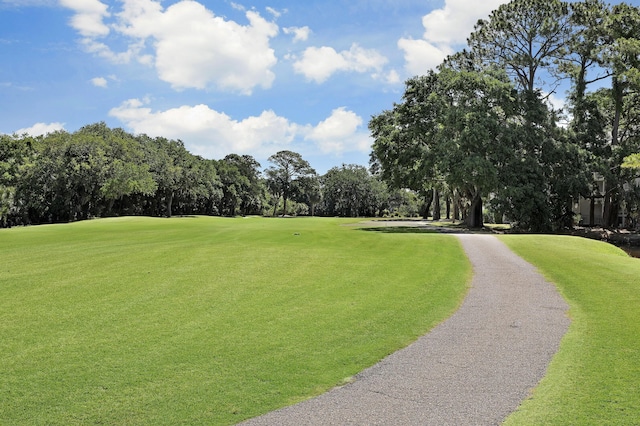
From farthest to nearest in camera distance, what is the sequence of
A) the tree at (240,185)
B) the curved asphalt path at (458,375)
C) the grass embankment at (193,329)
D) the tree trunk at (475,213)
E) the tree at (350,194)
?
the tree at (350,194)
the tree at (240,185)
the tree trunk at (475,213)
the grass embankment at (193,329)
the curved asphalt path at (458,375)

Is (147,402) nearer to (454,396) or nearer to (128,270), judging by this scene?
(454,396)

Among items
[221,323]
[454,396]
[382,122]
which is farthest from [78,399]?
[382,122]

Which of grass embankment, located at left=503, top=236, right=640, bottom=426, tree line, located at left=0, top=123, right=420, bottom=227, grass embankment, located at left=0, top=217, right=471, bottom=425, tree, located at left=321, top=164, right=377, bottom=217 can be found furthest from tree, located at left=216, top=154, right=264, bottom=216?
grass embankment, located at left=503, top=236, right=640, bottom=426

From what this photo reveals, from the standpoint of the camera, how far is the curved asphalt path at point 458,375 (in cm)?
530

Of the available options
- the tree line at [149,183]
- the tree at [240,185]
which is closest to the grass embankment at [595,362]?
the tree line at [149,183]

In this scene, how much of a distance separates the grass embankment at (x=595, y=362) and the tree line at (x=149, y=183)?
58.8 metres

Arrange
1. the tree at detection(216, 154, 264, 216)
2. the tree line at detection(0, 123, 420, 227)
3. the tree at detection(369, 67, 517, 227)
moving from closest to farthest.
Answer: the tree at detection(369, 67, 517, 227) < the tree line at detection(0, 123, 420, 227) < the tree at detection(216, 154, 264, 216)

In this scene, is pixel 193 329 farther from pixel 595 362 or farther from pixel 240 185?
pixel 240 185

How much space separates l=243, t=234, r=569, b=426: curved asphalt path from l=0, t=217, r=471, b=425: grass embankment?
1.29ft

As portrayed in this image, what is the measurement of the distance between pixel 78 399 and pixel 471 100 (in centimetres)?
4094

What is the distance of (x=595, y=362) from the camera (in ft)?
23.0

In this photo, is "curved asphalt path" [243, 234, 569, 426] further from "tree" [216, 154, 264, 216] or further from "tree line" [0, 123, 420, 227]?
"tree" [216, 154, 264, 216]

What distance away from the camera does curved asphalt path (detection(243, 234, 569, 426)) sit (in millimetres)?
5297

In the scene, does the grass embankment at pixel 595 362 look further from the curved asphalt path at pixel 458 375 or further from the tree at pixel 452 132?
the tree at pixel 452 132
